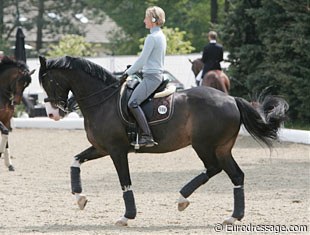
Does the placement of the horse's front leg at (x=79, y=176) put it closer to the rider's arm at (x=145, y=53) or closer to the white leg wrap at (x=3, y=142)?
the rider's arm at (x=145, y=53)

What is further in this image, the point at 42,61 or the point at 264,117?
the point at 264,117

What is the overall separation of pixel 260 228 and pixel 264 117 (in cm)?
160

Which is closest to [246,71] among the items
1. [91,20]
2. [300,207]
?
[300,207]

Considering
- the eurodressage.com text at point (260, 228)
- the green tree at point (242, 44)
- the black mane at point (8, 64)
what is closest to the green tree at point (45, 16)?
the green tree at point (242, 44)

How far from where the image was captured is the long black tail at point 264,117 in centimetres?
1105

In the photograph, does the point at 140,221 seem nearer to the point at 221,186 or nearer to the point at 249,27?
the point at 221,186

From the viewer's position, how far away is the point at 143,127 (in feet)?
35.3

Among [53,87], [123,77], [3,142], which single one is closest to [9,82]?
[3,142]

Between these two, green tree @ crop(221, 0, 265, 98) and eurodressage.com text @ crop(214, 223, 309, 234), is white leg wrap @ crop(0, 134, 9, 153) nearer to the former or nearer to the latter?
eurodressage.com text @ crop(214, 223, 309, 234)

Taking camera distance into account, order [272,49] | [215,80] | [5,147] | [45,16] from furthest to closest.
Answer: [45,16]
[272,49]
[215,80]
[5,147]

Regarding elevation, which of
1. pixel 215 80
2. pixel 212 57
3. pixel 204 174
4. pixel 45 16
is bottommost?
pixel 45 16

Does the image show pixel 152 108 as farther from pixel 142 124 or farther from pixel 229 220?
pixel 229 220

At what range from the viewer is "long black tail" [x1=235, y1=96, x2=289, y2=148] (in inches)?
435

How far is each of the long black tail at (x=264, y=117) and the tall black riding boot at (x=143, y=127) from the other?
1181 mm
